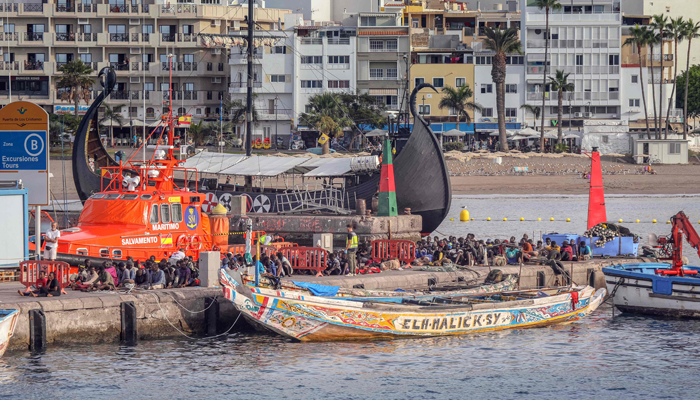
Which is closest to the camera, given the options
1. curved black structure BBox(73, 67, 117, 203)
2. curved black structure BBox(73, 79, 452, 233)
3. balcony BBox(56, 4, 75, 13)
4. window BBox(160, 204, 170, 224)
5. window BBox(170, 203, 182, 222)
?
window BBox(160, 204, 170, 224)

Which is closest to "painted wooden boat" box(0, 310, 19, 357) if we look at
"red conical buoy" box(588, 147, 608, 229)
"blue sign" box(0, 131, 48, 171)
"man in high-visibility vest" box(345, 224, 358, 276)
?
"blue sign" box(0, 131, 48, 171)

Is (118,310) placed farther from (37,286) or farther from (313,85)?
(313,85)

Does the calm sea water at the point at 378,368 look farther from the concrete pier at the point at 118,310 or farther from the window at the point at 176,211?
the window at the point at 176,211

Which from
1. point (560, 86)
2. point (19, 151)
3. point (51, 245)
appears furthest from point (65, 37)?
point (51, 245)

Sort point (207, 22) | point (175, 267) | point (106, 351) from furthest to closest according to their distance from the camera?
point (207, 22) → point (175, 267) → point (106, 351)

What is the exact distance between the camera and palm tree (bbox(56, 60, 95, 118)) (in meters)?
80.4

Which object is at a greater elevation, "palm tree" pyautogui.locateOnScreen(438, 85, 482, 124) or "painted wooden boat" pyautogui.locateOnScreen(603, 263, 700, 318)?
"palm tree" pyautogui.locateOnScreen(438, 85, 482, 124)

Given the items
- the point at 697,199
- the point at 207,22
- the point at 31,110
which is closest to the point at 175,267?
the point at 31,110

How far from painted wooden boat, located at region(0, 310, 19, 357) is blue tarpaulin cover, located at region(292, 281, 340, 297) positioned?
20.4 ft

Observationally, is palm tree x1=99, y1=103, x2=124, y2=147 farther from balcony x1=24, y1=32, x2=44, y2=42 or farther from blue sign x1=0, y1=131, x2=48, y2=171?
blue sign x1=0, y1=131, x2=48, y2=171

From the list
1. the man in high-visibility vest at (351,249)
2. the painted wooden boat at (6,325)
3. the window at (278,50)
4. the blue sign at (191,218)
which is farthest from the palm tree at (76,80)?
the painted wooden boat at (6,325)

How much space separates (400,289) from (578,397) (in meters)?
7.62

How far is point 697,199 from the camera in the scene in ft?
215

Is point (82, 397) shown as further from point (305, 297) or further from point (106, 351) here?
point (305, 297)
